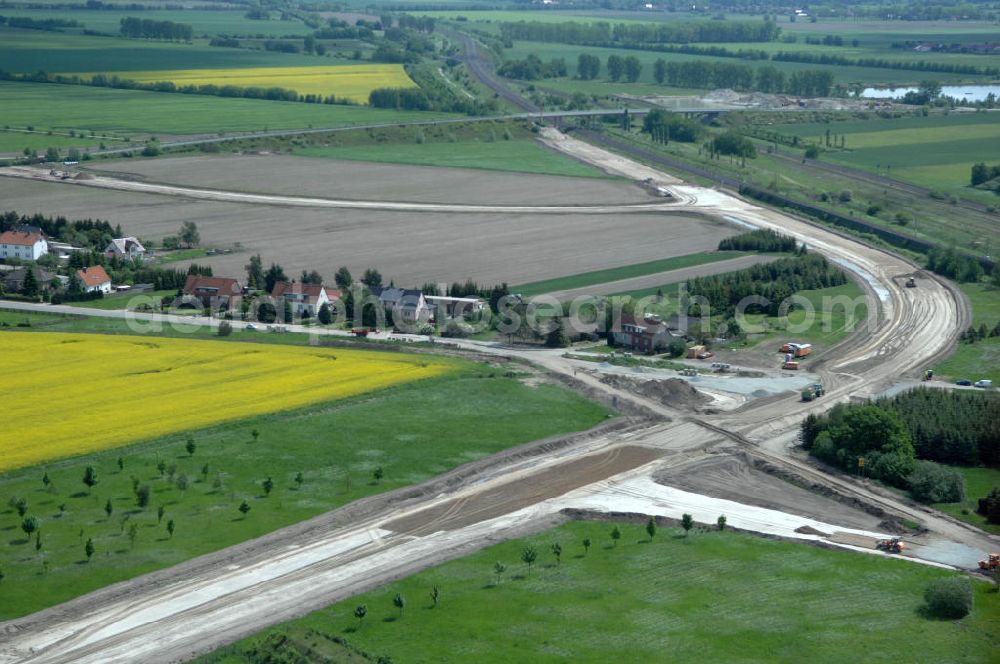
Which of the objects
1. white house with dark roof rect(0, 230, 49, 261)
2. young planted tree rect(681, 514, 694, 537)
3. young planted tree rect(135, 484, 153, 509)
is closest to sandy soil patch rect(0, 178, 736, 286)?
white house with dark roof rect(0, 230, 49, 261)

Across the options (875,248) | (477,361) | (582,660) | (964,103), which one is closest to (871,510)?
(582,660)

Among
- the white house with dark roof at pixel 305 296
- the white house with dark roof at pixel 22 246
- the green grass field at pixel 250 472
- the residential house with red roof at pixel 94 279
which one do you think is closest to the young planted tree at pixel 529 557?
the green grass field at pixel 250 472

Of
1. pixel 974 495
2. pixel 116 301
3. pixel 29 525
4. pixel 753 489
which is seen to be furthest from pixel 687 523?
pixel 116 301

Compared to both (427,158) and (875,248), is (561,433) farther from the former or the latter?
(427,158)

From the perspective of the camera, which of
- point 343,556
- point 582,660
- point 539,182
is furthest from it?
point 539,182

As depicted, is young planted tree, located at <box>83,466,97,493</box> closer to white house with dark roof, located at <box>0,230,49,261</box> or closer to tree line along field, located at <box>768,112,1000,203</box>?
white house with dark roof, located at <box>0,230,49,261</box>

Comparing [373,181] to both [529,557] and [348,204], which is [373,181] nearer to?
[348,204]

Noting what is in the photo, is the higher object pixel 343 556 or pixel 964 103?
pixel 964 103
